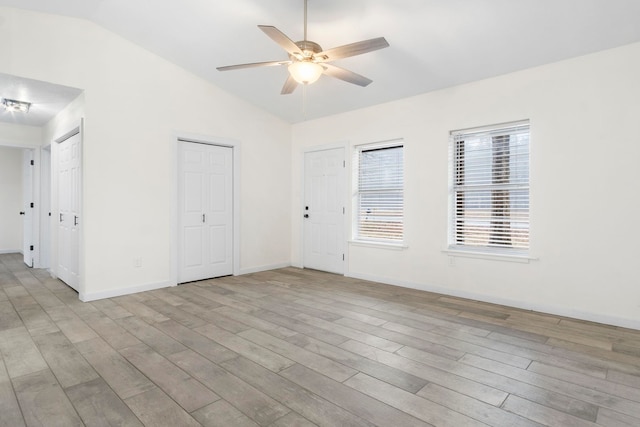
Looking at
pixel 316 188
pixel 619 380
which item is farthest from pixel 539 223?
pixel 316 188

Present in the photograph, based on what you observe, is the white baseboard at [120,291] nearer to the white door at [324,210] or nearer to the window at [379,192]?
the white door at [324,210]

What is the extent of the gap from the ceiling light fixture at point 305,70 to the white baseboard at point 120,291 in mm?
3348

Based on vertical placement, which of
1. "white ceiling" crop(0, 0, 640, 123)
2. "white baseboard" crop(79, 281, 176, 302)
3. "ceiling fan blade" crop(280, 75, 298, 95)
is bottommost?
"white baseboard" crop(79, 281, 176, 302)

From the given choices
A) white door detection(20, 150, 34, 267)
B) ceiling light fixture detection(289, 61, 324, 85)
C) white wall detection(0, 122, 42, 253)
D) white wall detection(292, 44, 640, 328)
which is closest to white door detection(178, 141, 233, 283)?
ceiling light fixture detection(289, 61, 324, 85)

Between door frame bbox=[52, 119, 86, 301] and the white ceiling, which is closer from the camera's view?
the white ceiling

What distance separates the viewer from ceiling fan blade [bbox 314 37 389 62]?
2.57 metres

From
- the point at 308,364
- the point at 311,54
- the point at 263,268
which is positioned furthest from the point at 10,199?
the point at 308,364

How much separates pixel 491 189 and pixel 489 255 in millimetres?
790

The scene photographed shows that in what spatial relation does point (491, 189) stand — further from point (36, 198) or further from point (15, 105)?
point (36, 198)

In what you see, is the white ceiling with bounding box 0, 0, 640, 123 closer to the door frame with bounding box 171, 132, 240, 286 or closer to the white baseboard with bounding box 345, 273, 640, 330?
the door frame with bounding box 171, 132, 240, 286

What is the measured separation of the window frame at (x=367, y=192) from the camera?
4898 millimetres

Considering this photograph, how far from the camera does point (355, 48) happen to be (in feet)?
8.80

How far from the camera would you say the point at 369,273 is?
5195mm

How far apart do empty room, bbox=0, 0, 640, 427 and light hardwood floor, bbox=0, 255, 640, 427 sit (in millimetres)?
20
